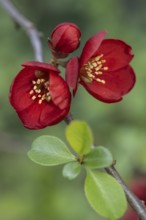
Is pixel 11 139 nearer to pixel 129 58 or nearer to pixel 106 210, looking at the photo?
pixel 129 58

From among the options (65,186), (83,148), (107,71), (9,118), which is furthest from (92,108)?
(83,148)

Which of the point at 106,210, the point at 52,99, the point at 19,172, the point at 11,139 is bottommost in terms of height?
the point at 19,172

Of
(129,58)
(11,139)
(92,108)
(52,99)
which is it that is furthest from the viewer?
(92,108)

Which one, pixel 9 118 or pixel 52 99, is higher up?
pixel 52 99

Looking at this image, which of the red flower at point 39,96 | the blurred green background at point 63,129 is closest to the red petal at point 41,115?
the red flower at point 39,96

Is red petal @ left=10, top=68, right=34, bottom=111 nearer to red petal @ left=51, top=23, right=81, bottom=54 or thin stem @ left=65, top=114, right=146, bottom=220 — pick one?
red petal @ left=51, top=23, right=81, bottom=54

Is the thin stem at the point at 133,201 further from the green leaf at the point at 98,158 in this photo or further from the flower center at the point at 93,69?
the flower center at the point at 93,69

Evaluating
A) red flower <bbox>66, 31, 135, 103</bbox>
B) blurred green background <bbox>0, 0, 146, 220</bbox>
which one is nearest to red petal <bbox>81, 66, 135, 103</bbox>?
red flower <bbox>66, 31, 135, 103</bbox>
